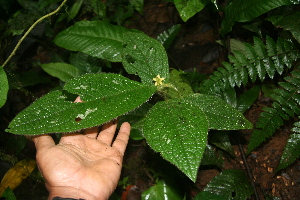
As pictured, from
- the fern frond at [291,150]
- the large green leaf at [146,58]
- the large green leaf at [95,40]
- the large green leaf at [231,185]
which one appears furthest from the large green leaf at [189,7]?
the large green leaf at [231,185]

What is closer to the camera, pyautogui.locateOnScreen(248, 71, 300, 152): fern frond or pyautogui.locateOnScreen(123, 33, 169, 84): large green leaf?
pyautogui.locateOnScreen(123, 33, 169, 84): large green leaf

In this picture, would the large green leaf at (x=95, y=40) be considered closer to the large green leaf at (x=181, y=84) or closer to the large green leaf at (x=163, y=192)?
the large green leaf at (x=181, y=84)

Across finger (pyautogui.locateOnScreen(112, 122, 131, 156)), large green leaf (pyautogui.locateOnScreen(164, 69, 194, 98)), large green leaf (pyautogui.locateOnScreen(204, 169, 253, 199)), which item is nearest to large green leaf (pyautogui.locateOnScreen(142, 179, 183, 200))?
large green leaf (pyautogui.locateOnScreen(204, 169, 253, 199))

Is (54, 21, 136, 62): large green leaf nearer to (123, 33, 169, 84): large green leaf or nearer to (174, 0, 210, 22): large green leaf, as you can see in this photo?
(123, 33, 169, 84): large green leaf

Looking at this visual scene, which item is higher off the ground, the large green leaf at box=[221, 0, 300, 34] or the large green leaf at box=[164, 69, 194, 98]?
the large green leaf at box=[221, 0, 300, 34]

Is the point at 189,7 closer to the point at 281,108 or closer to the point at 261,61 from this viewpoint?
the point at 261,61
